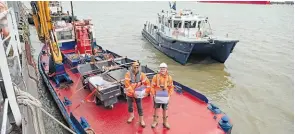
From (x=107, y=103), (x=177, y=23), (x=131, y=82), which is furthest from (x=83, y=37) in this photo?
(x=131, y=82)

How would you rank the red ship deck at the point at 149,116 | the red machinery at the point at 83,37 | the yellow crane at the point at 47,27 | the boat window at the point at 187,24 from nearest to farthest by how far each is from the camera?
the red ship deck at the point at 149,116 → the yellow crane at the point at 47,27 → the red machinery at the point at 83,37 → the boat window at the point at 187,24

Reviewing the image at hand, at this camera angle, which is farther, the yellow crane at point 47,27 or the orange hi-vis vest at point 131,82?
the yellow crane at point 47,27

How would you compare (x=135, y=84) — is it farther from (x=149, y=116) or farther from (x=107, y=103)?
(x=107, y=103)

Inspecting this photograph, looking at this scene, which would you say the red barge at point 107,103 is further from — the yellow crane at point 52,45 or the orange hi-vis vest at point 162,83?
the orange hi-vis vest at point 162,83

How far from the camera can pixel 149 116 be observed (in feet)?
20.0

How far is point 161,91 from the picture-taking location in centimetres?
513

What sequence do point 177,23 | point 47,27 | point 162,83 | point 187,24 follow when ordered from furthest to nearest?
point 177,23, point 187,24, point 47,27, point 162,83

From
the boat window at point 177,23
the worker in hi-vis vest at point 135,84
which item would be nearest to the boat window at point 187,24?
the boat window at point 177,23

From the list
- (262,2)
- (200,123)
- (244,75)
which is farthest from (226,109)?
(262,2)

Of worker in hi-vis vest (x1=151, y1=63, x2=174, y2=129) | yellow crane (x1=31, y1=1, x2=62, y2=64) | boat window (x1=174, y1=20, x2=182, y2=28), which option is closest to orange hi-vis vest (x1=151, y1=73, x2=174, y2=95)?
worker in hi-vis vest (x1=151, y1=63, x2=174, y2=129)

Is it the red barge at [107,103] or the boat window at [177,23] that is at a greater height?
the boat window at [177,23]

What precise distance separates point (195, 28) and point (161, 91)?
969 cm

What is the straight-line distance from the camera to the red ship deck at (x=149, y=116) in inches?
217

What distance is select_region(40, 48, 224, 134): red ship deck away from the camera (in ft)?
18.1
